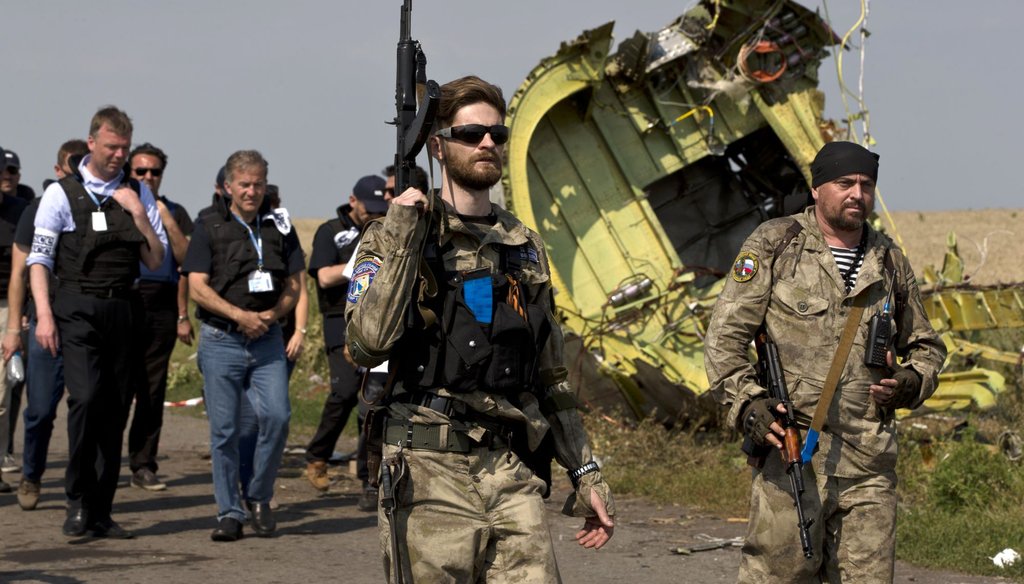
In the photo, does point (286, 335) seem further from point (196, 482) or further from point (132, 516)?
point (132, 516)

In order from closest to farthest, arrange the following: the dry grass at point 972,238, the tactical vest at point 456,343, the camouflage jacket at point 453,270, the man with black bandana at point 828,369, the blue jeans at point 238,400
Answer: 1. the camouflage jacket at point 453,270
2. the tactical vest at point 456,343
3. the man with black bandana at point 828,369
4. the blue jeans at point 238,400
5. the dry grass at point 972,238

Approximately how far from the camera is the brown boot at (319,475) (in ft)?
31.7

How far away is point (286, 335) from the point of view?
1043 cm

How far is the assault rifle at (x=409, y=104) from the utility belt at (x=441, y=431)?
0.63 m

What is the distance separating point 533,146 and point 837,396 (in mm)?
6936

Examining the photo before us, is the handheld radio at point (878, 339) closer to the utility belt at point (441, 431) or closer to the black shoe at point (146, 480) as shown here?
the utility belt at point (441, 431)

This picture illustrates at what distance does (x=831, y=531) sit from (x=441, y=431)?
1.73 m

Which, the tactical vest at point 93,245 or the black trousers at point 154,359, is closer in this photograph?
the tactical vest at point 93,245

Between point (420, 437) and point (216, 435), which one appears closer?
point (420, 437)

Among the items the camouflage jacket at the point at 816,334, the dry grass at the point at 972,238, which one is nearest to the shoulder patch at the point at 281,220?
the camouflage jacket at the point at 816,334

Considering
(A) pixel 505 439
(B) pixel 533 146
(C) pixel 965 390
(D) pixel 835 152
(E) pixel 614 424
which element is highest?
(B) pixel 533 146

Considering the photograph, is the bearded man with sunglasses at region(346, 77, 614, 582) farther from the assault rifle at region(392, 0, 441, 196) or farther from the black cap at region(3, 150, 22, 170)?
the black cap at region(3, 150, 22, 170)

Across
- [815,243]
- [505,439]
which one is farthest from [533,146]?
[505,439]

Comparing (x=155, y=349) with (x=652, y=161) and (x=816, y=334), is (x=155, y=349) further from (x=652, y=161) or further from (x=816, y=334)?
(x=816, y=334)
